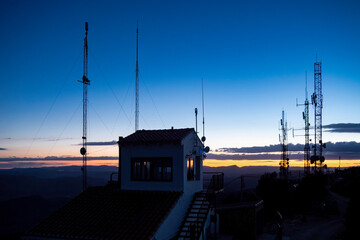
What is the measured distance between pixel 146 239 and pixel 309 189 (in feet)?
129

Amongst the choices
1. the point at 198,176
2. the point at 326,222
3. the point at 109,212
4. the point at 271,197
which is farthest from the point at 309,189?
→ the point at 109,212

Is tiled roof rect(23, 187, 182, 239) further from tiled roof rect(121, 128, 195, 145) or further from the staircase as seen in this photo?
tiled roof rect(121, 128, 195, 145)

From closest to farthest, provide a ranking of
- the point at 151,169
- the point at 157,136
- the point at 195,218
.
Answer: the point at 195,218 < the point at 151,169 < the point at 157,136

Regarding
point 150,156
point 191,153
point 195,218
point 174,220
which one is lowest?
point 195,218

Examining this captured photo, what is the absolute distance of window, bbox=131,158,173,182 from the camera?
929 inches

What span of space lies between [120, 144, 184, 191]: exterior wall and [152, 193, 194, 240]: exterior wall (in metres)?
1.18

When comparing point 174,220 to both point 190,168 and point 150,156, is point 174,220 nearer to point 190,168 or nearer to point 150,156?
point 190,168

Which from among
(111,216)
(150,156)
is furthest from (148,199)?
(150,156)

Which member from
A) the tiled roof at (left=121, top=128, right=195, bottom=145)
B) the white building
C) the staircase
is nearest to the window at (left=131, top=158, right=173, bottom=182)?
the white building

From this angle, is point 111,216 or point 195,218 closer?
point 111,216

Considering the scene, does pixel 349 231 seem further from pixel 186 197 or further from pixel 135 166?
pixel 135 166

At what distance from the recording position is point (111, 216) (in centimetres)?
2094

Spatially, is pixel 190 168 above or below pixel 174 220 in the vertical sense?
above

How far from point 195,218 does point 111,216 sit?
19.5 ft
